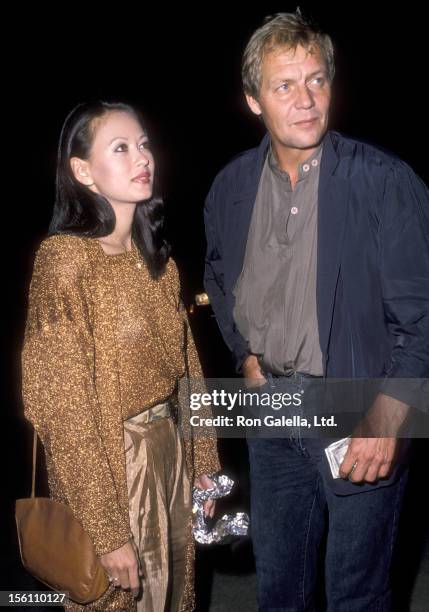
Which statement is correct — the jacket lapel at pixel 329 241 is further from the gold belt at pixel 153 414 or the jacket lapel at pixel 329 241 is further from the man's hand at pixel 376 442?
the gold belt at pixel 153 414

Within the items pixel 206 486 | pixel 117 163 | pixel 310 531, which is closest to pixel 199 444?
pixel 206 486

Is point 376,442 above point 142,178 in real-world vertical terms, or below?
below

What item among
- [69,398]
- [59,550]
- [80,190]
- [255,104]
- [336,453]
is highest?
[255,104]

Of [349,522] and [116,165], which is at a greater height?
[116,165]

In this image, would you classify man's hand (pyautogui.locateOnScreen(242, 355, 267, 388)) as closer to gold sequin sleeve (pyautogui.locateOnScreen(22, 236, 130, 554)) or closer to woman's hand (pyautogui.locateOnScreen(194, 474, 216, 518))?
woman's hand (pyautogui.locateOnScreen(194, 474, 216, 518))

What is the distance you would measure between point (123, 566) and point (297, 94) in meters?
1.33

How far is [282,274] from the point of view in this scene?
5.63 ft

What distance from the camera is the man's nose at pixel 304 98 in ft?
5.32

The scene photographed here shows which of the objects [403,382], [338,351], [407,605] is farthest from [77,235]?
[407,605]

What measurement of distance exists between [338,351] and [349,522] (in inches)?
18.7

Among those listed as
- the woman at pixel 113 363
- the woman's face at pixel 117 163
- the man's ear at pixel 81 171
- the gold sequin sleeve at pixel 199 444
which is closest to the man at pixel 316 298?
the gold sequin sleeve at pixel 199 444

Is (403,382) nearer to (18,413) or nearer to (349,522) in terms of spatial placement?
(349,522)

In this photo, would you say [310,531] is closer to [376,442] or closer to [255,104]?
[376,442]

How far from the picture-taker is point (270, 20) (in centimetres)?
171
